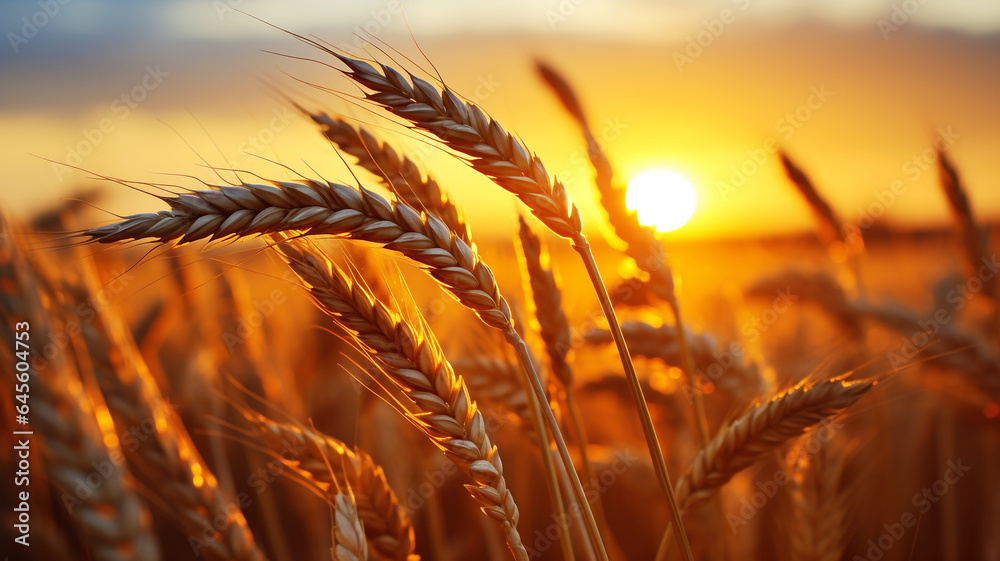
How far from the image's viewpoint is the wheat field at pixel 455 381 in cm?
84

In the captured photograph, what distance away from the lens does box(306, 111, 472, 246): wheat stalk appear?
1.10 metres

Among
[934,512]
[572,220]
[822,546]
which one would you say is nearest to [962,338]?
[934,512]

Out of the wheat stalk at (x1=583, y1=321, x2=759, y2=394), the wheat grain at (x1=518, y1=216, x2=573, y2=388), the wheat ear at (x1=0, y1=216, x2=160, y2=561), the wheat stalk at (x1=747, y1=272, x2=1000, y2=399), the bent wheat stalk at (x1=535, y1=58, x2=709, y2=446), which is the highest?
the wheat stalk at (x1=747, y1=272, x2=1000, y2=399)

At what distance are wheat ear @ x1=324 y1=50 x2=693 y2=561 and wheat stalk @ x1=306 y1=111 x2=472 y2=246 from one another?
0.20 metres

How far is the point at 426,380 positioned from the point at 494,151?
40cm

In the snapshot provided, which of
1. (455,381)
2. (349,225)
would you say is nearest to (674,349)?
(455,381)

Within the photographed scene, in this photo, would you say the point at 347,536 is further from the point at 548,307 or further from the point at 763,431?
the point at 763,431

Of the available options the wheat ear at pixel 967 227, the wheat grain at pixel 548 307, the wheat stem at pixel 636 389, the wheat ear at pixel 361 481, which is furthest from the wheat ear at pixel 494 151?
the wheat ear at pixel 967 227

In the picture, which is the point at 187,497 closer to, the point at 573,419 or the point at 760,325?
the point at 573,419

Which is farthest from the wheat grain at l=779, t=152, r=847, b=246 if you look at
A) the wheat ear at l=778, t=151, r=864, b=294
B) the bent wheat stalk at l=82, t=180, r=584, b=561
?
the bent wheat stalk at l=82, t=180, r=584, b=561

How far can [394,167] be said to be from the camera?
3.78 feet

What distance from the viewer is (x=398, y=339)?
858 mm

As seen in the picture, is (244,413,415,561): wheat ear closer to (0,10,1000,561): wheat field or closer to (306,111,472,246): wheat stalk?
(0,10,1000,561): wheat field

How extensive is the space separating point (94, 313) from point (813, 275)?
3021 millimetres
